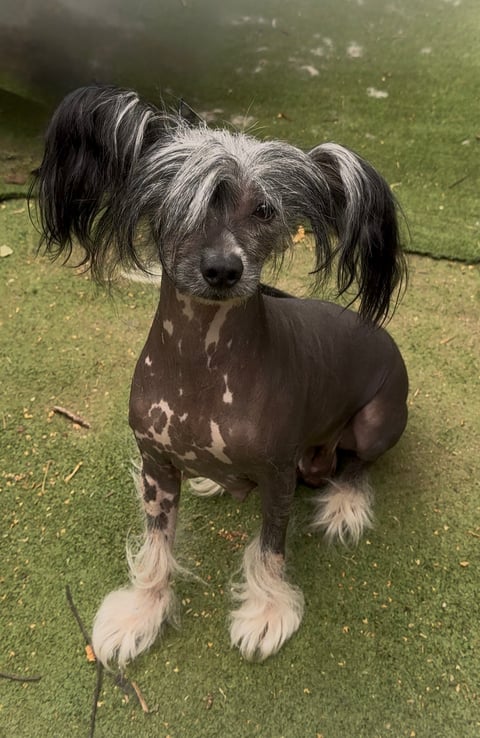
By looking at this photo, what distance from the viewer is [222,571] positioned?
169cm

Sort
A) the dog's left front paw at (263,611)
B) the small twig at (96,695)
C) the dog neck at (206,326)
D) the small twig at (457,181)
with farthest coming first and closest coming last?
the small twig at (457,181) → the dog's left front paw at (263,611) → the small twig at (96,695) → the dog neck at (206,326)

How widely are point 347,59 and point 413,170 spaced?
1.08m

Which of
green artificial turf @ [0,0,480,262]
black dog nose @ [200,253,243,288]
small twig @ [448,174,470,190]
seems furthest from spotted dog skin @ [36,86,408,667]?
small twig @ [448,174,470,190]

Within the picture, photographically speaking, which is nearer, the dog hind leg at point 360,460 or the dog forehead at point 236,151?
the dog forehead at point 236,151

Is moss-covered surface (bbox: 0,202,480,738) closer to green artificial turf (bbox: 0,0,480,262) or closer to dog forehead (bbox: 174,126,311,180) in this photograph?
green artificial turf (bbox: 0,0,480,262)

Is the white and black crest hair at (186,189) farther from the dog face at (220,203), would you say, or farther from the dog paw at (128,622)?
the dog paw at (128,622)

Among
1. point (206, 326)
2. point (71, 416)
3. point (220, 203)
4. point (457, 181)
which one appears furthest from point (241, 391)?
point (457, 181)

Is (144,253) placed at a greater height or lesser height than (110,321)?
greater

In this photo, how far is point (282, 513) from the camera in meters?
1.42

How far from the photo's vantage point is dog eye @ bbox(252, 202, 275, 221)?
103cm

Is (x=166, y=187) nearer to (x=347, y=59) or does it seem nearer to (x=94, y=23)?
(x=94, y=23)

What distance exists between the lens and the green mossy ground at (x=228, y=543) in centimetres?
146

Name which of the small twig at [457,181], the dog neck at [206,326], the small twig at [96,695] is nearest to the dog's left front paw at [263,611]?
the small twig at [96,695]

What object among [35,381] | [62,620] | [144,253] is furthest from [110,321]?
[144,253]
